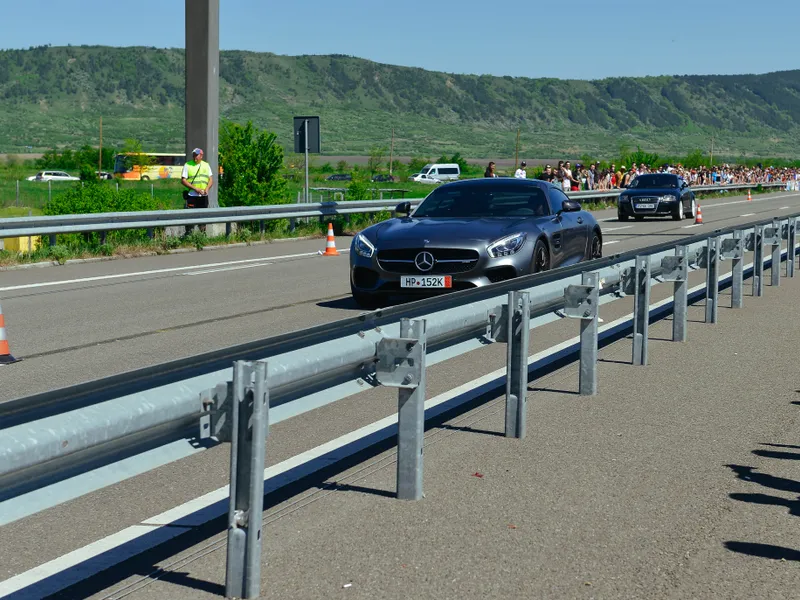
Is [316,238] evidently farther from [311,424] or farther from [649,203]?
[311,424]

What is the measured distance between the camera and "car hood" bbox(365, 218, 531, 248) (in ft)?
43.6

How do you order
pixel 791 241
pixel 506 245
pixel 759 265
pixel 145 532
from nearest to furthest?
pixel 145 532
pixel 506 245
pixel 759 265
pixel 791 241

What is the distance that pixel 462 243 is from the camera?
13.2 metres

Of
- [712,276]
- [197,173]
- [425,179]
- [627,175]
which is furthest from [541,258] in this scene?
[425,179]

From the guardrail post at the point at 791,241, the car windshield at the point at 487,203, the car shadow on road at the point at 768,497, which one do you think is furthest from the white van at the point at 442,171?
the car shadow on road at the point at 768,497

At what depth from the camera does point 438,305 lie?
22.2ft

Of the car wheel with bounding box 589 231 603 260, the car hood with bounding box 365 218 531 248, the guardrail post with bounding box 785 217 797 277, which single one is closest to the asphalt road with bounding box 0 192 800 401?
the car hood with bounding box 365 218 531 248

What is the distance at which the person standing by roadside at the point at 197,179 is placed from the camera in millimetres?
24234

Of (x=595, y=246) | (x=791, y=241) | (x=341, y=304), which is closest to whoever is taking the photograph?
(x=341, y=304)

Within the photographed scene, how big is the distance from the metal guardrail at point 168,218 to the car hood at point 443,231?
26.0ft

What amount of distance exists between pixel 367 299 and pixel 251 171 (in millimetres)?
19692

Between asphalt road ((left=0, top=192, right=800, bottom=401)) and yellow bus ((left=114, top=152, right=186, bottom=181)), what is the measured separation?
95809mm

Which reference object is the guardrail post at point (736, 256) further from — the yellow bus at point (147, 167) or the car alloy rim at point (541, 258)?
the yellow bus at point (147, 167)

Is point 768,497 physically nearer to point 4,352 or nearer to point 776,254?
point 4,352
